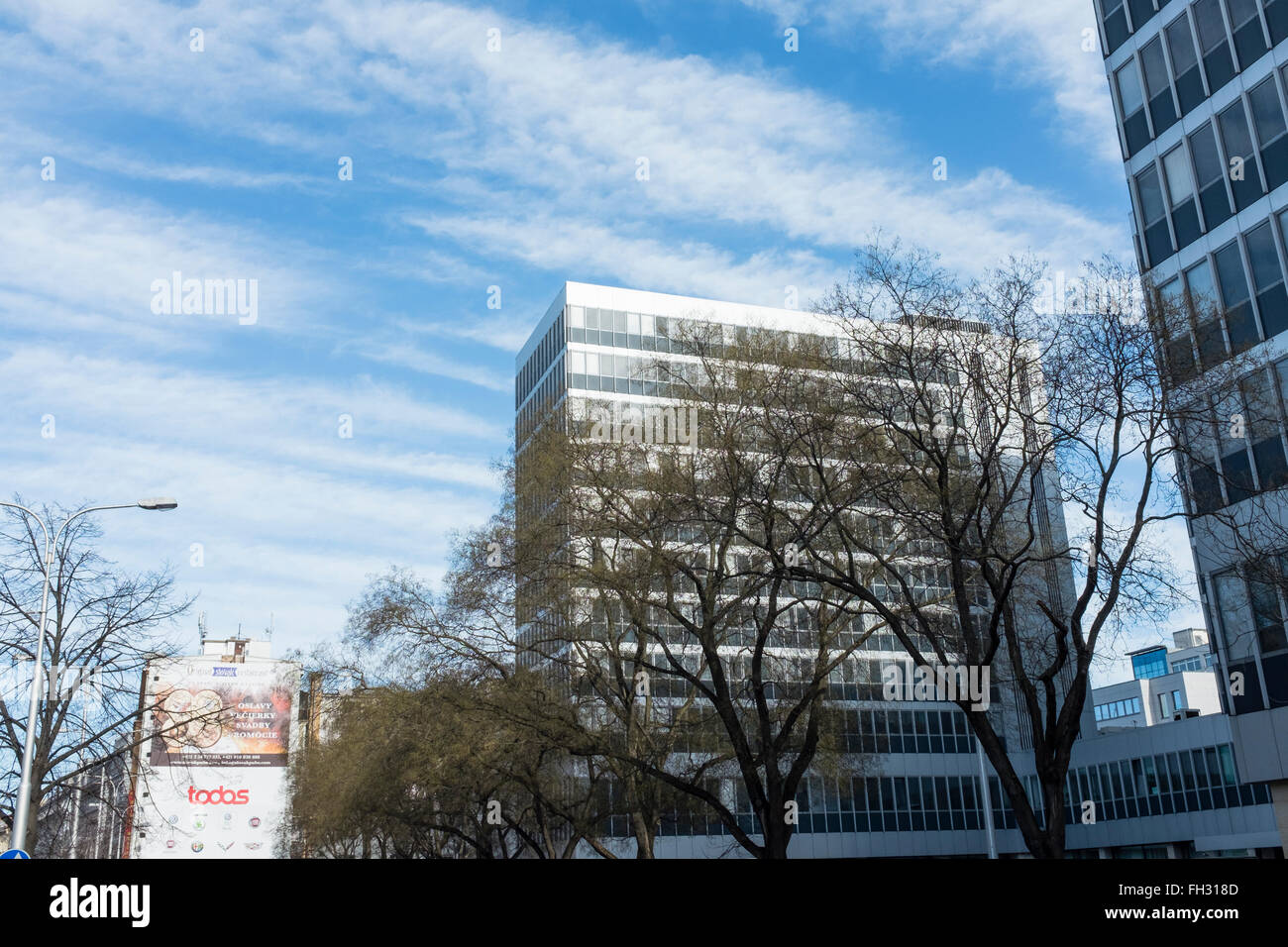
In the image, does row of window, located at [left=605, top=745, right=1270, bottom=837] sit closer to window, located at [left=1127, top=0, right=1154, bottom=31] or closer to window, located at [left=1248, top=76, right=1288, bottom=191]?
window, located at [left=1248, top=76, right=1288, bottom=191]

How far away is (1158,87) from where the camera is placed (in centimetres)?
3011

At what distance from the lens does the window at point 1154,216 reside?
29766 mm

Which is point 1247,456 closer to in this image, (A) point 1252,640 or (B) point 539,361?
(A) point 1252,640

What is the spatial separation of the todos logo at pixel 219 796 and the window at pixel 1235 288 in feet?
311

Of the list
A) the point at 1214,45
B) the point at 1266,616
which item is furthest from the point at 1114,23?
the point at 1266,616

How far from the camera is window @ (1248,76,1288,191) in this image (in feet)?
85.3

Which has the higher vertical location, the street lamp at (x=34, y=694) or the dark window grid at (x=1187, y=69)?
the dark window grid at (x=1187, y=69)

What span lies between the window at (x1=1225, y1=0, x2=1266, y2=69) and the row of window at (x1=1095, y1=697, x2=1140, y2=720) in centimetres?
9509

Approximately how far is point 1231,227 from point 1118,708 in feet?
318

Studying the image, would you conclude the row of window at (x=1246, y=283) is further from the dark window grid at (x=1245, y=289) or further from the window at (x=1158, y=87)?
the window at (x=1158, y=87)

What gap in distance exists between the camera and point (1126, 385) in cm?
1795

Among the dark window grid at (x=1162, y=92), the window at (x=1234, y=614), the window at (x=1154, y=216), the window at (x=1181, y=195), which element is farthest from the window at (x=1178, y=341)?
the dark window grid at (x=1162, y=92)
